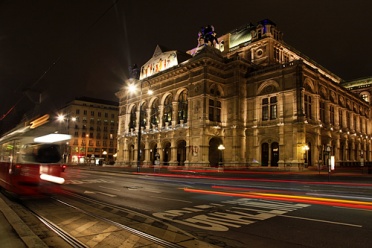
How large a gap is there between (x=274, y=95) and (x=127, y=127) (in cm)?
3308

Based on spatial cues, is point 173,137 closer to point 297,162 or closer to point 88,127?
point 297,162

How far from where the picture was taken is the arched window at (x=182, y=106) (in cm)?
5109

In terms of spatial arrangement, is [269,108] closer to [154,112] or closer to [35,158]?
[154,112]

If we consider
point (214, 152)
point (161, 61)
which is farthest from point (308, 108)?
point (161, 61)

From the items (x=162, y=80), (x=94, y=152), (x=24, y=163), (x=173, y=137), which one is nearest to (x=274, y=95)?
(x=173, y=137)

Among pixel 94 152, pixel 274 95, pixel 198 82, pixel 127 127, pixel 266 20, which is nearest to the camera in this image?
pixel 274 95

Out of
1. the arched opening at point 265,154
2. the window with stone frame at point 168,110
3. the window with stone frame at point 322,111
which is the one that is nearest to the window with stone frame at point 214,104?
the arched opening at point 265,154

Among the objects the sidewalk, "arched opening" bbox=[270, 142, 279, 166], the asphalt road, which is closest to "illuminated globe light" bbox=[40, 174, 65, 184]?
the asphalt road

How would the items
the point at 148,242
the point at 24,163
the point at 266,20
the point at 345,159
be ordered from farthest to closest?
the point at 266,20
the point at 345,159
the point at 24,163
the point at 148,242

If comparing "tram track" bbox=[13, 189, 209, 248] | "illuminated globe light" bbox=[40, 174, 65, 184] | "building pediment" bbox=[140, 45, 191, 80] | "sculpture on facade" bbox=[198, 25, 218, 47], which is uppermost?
"sculpture on facade" bbox=[198, 25, 218, 47]

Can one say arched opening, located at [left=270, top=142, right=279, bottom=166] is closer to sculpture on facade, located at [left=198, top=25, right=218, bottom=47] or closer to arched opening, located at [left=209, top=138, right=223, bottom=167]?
arched opening, located at [left=209, top=138, right=223, bottom=167]

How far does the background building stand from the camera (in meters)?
93.0

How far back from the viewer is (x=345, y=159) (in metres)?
55.0

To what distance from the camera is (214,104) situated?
4831 centimetres
